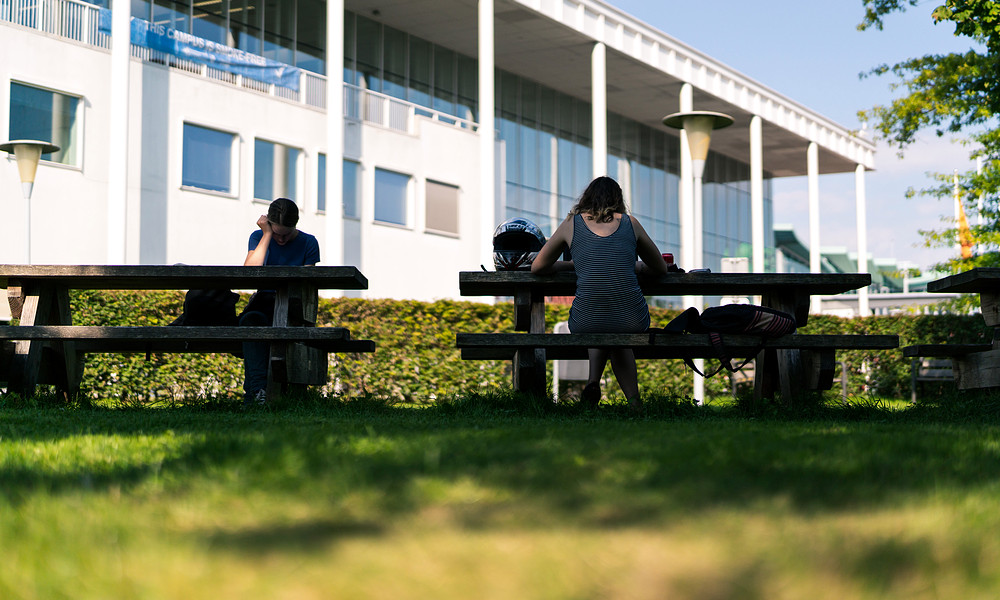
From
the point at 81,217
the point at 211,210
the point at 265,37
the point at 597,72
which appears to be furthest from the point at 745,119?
the point at 81,217

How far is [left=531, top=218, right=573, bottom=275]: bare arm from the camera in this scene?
6637 millimetres

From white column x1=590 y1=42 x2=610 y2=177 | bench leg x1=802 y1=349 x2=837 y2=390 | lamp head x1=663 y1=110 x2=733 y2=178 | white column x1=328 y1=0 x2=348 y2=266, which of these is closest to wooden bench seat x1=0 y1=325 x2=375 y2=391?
bench leg x1=802 y1=349 x2=837 y2=390

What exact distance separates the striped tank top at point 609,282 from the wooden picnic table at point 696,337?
22cm

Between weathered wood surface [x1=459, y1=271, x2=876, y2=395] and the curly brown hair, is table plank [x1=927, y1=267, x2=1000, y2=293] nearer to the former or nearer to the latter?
weathered wood surface [x1=459, y1=271, x2=876, y2=395]

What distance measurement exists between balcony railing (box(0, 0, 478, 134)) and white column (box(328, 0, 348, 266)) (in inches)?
62.1

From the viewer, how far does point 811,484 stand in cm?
267

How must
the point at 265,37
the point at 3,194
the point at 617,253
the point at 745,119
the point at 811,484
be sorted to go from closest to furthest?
the point at 811,484 → the point at 617,253 → the point at 3,194 → the point at 265,37 → the point at 745,119

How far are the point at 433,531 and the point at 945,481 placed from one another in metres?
1.46

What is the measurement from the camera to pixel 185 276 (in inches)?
268

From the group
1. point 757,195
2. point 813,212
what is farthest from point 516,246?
point 813,212

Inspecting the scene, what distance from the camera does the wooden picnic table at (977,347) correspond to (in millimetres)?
7316

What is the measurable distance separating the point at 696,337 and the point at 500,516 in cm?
430

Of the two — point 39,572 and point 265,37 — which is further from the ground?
point 265,37

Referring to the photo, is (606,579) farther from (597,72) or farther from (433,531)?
(597,72)
